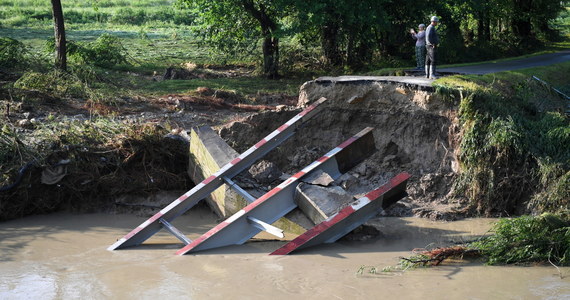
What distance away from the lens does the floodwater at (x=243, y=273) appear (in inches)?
311

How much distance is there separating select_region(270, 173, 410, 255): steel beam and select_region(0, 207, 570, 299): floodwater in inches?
5.0

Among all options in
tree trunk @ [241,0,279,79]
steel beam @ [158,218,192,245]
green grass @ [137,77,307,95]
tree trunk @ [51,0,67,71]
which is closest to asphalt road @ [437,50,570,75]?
green grass @ [137,77,307,95]

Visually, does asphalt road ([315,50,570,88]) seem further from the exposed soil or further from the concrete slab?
the concrete slab

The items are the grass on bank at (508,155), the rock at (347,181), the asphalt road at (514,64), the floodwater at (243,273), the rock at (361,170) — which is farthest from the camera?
the asphalt road at (514,64)

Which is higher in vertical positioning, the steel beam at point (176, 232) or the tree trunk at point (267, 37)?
the tree trunk at point (267, 37)

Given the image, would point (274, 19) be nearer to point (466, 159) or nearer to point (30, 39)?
point (466, 159)

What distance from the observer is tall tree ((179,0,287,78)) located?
1905 cm

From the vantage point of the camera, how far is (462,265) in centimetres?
870

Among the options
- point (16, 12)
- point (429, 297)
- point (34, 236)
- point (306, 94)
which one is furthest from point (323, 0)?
point (16, 12)

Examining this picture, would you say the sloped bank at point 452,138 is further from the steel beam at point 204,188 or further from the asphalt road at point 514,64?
the asphalt road at point 514,64

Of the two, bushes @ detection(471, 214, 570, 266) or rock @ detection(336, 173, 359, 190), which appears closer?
bushes @ detection(471, 214, 570, 266)

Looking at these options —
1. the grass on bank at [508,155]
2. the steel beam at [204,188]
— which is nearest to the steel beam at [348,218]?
the steel beam at [204,188]

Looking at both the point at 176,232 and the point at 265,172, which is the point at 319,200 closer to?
the point at 176,232

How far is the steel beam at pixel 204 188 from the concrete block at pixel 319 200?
41.5 inches
